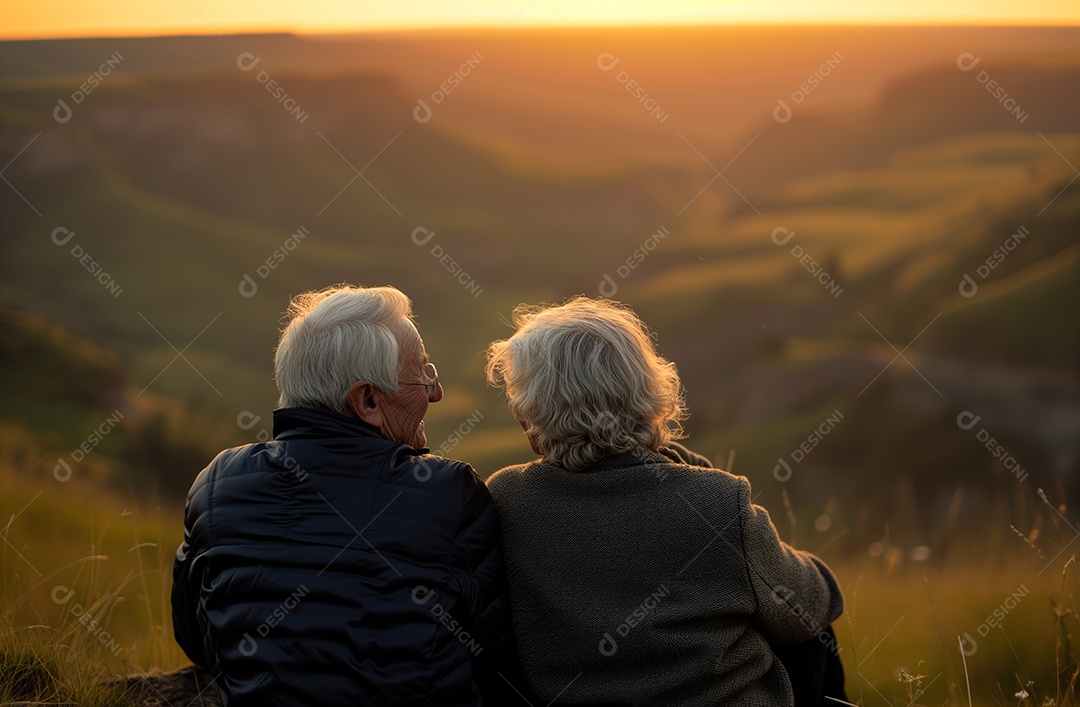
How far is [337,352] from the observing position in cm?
199

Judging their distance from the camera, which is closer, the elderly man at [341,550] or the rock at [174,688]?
the elderly man at [341,550]

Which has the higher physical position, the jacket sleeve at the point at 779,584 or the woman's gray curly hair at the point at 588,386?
the woman's gray curly hair at the point at 588,386

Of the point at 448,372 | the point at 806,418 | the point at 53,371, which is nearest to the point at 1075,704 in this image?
the point at 806,418

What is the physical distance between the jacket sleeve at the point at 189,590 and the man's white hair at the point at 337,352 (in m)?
0.34

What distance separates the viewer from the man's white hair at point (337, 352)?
1.99 m

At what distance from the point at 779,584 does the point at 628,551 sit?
0.36 m

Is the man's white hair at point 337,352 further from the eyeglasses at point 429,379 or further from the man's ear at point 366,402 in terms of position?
the eyeglasses at point 429,379

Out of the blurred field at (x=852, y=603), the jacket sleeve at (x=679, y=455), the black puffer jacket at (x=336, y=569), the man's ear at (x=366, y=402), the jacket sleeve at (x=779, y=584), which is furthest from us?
the blurred field at (x=852, y=603)

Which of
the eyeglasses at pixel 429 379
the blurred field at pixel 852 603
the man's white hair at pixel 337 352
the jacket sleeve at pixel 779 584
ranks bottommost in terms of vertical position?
the blurred field at pixel 852 603

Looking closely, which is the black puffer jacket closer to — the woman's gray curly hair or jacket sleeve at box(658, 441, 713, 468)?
the woman's gray curly hair

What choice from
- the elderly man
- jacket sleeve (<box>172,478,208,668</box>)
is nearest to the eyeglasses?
the elderly man

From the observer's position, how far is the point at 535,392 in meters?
1.97

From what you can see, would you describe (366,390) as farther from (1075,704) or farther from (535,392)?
(1075,704)

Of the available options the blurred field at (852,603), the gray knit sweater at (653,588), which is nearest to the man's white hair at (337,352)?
the gray knit sweater at (653,588)
